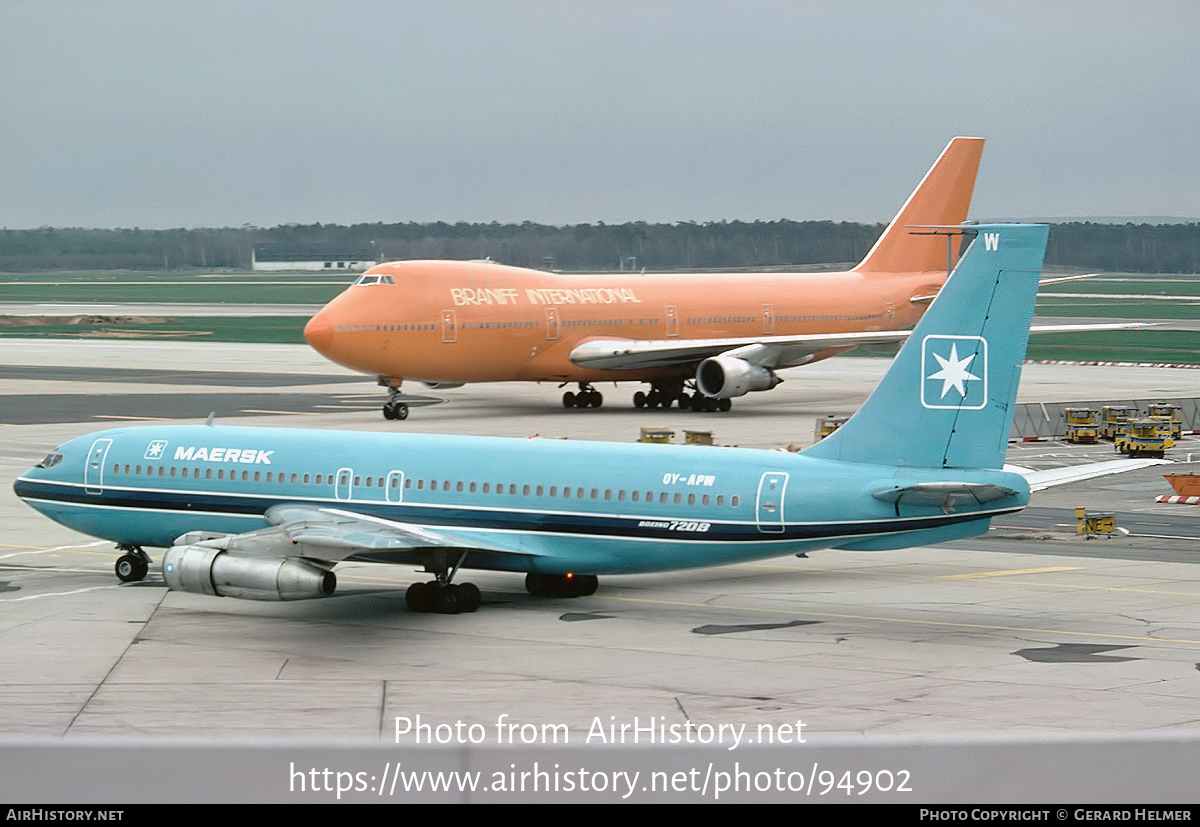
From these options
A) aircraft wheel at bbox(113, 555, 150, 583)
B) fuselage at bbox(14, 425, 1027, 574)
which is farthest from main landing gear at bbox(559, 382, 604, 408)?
aircraft wheel at bbox(113, 555, 150, 583)

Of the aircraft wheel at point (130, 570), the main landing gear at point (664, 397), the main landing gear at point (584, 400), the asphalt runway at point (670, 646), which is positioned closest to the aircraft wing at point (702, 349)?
the main landing gear at point (664, 397)

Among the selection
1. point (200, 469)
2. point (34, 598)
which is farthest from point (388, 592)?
point (34, 598)

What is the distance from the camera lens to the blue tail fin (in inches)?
1079

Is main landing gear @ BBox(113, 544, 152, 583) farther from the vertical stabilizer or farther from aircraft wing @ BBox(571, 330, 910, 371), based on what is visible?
the vertical stabilizer

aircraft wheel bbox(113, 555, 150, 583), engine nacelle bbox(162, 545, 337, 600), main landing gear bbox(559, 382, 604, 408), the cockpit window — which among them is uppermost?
the cockpit window

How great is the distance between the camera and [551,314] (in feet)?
234

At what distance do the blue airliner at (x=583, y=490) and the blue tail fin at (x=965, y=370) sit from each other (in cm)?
3

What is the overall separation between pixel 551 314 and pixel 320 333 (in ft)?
35.9

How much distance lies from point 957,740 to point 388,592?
93.8ft

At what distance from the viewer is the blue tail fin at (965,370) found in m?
27.4

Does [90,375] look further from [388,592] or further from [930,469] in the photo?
[930,469]

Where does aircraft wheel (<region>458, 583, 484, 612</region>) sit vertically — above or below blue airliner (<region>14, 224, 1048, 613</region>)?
below

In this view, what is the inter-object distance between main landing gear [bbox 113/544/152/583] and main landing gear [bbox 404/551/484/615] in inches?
303
